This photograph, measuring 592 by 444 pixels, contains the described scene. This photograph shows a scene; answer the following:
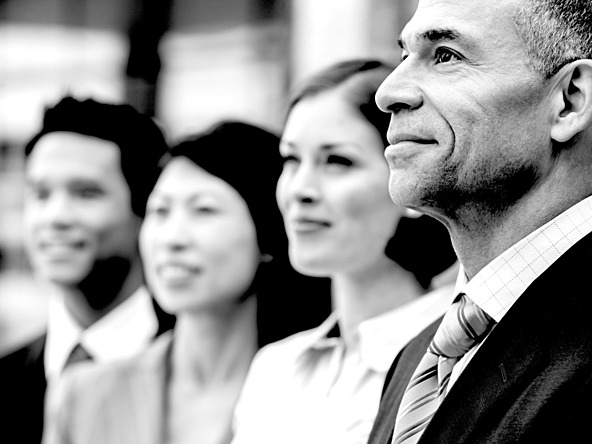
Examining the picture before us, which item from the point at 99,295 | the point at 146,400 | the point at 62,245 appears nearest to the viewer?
the point at 146,400

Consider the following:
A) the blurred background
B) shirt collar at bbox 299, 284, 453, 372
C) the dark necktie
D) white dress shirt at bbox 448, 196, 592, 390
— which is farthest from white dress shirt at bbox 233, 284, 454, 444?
the blurred background

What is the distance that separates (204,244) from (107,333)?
3.04 feet

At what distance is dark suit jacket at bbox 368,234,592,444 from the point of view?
1784mm

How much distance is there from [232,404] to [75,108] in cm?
146

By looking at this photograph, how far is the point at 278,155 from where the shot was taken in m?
3.46

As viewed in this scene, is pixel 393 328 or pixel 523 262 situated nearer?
pixel 523 262

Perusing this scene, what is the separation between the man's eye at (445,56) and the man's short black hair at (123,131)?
1959 mm

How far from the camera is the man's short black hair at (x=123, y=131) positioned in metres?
4.02

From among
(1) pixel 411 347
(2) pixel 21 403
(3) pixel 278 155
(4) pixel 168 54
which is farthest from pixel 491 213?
(4) pixel 168 54

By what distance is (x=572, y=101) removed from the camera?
2.14 metres

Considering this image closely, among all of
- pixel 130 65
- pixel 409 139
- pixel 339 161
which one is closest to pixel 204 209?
pixel 339 161

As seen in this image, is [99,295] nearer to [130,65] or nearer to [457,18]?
[457,18]

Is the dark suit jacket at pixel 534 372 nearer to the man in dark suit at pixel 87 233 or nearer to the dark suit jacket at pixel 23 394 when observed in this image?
the man in dark suit at pixel 87 233

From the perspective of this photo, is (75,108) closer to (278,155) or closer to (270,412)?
(278,155)
